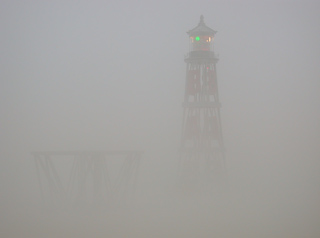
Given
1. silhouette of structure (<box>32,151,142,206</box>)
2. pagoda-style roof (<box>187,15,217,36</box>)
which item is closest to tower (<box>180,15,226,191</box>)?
pagoda-style roof (<box>187,15,217,36</box>)

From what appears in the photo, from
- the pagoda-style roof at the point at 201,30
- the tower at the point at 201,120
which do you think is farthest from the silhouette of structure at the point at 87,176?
the pagoda-style roof at the point at 201,30

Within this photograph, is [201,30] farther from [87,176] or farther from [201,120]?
[87,176]

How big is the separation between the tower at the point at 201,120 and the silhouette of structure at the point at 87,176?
119 cm

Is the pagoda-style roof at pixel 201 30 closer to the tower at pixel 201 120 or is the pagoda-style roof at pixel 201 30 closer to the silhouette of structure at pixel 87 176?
the tower at pixel 201 120

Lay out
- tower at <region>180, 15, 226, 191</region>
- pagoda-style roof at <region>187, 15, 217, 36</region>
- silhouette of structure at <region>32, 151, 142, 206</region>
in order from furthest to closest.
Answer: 1. tower at <region>180, 15, 226, 191</region>
2. pagoda-style roof at <region>187, 15, 217, 36</region>
3. silhouette of structure at <region>32, 151, 142, 206</region>

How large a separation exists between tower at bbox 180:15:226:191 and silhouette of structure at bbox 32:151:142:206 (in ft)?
3.90

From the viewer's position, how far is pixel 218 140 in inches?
492

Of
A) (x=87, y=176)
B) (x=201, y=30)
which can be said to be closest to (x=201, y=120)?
(x=201, y=30)

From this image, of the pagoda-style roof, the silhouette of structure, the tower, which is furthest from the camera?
the tower

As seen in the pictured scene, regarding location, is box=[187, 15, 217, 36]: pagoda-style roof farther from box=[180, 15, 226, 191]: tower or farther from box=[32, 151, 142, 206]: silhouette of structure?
box=[32, 151, 142, 206]: silhouette of structure

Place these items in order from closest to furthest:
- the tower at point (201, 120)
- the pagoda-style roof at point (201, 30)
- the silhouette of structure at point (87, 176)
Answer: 1. the silhouette of structure at point (87, 176)
2. the pagoda-style roof at point (201, 30)
3. the tower at point (201, 120)

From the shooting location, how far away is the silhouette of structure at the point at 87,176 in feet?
38.7

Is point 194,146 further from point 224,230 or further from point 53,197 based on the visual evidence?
A: point 53,197

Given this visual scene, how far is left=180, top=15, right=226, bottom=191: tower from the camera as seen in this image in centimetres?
1229
